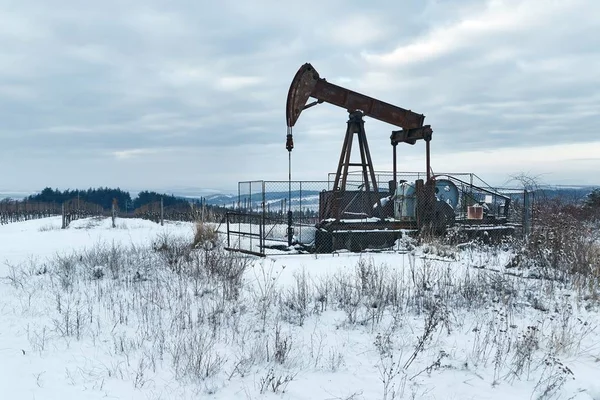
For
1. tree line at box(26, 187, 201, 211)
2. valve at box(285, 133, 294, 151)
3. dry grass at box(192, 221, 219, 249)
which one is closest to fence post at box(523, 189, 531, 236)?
valve at box(285, 133, 294, 151)

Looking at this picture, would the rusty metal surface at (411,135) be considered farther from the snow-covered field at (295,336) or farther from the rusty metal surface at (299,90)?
the snow-covered field at (295,336)

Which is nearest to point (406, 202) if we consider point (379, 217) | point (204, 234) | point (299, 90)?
point (379, 217)

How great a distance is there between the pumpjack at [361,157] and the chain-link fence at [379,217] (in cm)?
3

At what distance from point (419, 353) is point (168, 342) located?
8.62 feet

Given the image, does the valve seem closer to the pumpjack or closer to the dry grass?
the pumpjack

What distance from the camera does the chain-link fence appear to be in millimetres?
11828

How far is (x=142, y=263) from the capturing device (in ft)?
30.5

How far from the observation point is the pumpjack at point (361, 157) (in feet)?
39.1

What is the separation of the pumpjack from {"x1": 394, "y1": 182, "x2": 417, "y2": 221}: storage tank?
0.76 ft

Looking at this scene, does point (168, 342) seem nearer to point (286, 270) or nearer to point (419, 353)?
point (419, 353)

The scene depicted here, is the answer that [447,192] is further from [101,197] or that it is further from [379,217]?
[101,197]

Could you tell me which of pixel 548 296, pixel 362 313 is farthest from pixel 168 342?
pixel 548 296

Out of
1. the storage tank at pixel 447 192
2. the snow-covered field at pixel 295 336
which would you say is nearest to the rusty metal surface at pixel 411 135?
the storage tank at pixel 447 192

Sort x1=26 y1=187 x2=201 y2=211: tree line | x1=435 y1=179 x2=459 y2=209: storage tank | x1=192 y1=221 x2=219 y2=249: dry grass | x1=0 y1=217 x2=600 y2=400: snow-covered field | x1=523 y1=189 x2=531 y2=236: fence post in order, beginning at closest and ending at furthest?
x1=0 y1=217 x2=600 y2=400: snow-covered field → x1=523 y1=189 x2=531 y2=236: fence post → x1=192 y1=221 x2=219 y2=249: dry grass → x1=435 y1=179 x2=459 y2=209: storage tank → x1=26 y1=187 x2=201 y2=211: tree line
